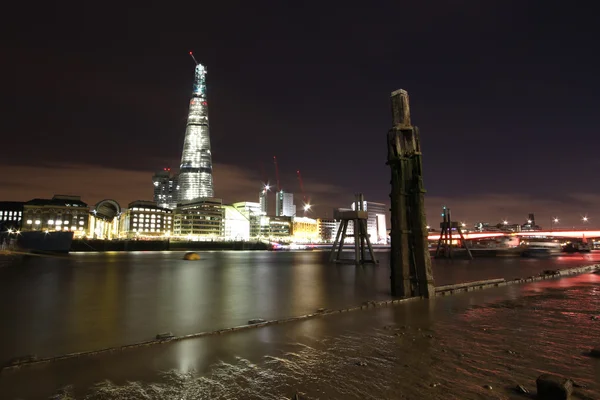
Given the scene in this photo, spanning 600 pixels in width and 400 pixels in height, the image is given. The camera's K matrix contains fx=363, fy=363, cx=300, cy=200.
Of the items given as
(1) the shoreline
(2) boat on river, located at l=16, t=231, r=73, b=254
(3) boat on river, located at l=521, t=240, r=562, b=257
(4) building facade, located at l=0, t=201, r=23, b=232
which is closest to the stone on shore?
(1) the shoreline

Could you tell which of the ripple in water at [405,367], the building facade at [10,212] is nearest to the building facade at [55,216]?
the building facade at [10,212]

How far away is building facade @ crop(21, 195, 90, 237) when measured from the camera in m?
168

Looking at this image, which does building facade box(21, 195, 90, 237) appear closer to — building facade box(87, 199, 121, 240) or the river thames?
building facade box(87, 199, 121, 240)

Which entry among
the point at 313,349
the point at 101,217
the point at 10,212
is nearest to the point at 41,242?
the point at 101,217

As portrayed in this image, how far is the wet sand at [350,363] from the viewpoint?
6828 mm

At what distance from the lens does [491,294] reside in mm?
21469

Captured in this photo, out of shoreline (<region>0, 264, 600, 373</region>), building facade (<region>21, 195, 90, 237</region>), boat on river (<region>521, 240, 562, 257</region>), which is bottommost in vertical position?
boat on river (<region>521, 240, 562, 257</region>)

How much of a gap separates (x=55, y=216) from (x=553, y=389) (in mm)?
203758

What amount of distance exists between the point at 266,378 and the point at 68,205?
19943 cm

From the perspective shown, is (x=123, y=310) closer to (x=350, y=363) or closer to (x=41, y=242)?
(x=350, y=363)

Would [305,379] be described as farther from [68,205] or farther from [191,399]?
[68,205]

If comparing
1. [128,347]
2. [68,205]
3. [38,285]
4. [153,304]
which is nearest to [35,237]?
[68,205]

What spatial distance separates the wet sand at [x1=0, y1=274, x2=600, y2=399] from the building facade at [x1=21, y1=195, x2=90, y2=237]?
→ 183798 mm

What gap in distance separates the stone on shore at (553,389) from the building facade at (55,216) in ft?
626
